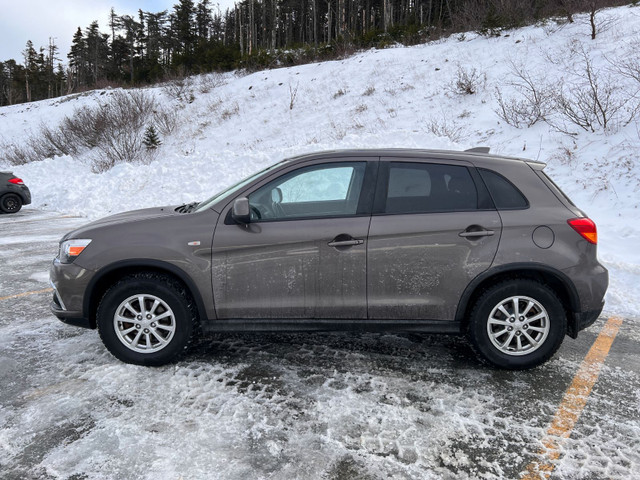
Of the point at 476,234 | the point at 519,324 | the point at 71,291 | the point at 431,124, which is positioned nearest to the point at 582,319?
the point at 519,324

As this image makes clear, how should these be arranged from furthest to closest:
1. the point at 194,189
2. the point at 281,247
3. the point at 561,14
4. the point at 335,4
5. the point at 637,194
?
the point at 335,4 < the point at 561,14 < the point at 194,189 < the point at 637,194 < the point at 281,247

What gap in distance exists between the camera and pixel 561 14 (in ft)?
61.6

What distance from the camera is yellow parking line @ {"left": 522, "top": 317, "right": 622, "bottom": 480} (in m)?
2.42

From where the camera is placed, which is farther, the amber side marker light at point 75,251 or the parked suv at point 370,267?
the amber side marker light at point 75,251

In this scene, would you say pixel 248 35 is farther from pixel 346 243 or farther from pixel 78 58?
pixel 346 243

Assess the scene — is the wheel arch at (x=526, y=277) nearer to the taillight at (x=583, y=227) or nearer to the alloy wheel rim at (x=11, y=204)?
the taillight at (x=583, y=227)

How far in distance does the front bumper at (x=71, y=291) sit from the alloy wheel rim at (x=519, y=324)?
10.3ft

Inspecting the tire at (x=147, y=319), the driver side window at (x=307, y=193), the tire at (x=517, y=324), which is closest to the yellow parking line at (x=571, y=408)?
the tire at (x=517, y=324)

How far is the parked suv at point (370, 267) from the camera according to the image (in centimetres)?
339

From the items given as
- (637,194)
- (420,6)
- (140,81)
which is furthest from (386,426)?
(420,6)

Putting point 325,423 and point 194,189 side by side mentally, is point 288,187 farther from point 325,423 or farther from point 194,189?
point 194,189

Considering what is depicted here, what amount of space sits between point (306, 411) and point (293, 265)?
1051 mm

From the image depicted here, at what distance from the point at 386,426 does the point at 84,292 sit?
2.46 meters

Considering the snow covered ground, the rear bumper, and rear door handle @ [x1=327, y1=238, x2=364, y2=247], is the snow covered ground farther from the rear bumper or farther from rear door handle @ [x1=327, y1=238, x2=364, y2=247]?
rear door handle @ [x1=327, y1=238, x2=364, y2=247]
